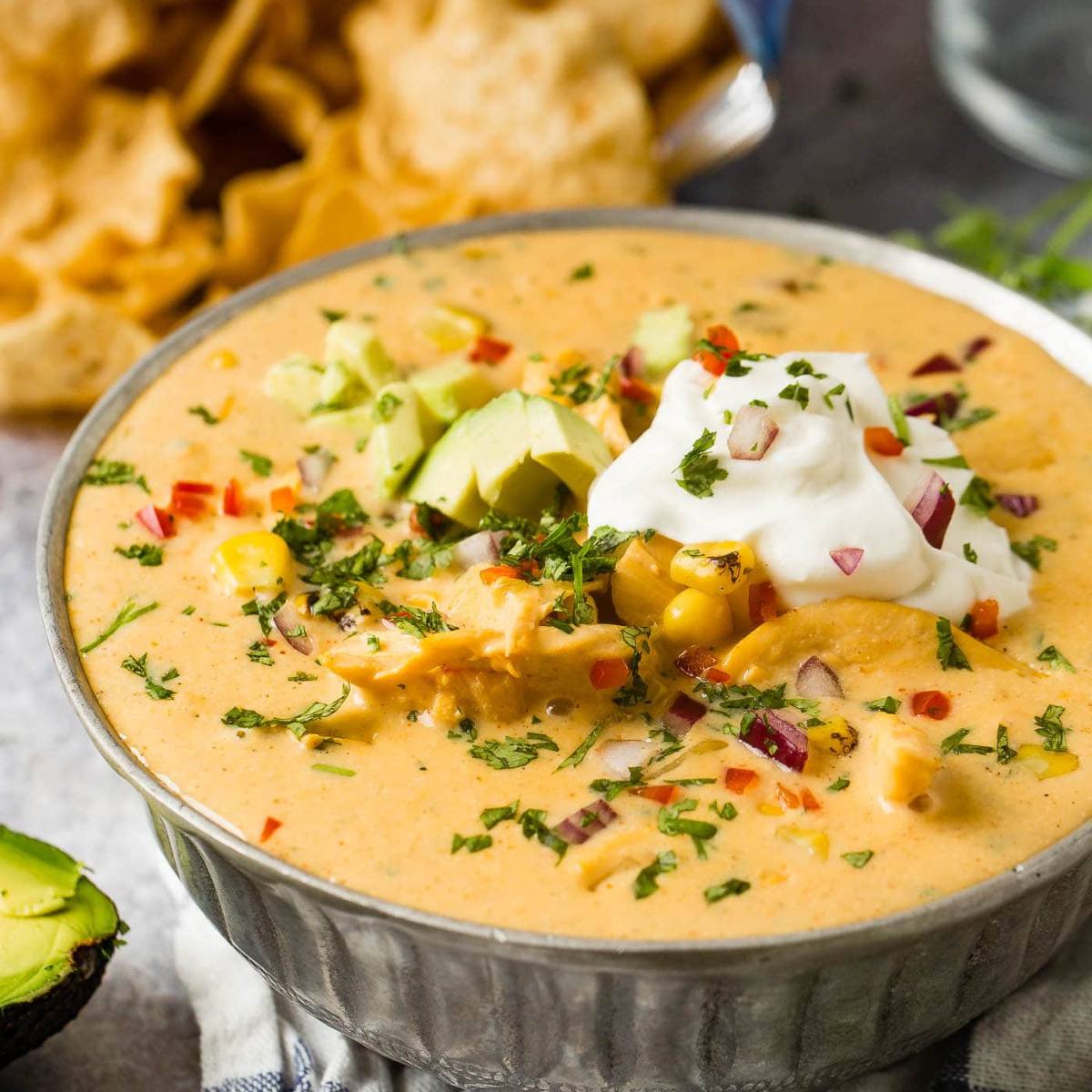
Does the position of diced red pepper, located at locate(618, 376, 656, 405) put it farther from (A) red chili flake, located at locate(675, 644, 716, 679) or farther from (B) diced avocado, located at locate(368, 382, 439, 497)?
(A) red chili flake, located at locate(675, 644, 716, 679)

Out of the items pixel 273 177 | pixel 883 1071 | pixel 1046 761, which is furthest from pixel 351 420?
pixel 273 177

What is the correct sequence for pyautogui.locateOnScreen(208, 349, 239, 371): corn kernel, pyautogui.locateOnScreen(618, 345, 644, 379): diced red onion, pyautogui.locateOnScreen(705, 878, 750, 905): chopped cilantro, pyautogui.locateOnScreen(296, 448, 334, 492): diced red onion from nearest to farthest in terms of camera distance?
1. pyautogui.locateOnScreen(705, 878, 750, 905): chopped cilantro
2. pyautogui.locateOnScreen(296, 448, 334, 492): diced red onion
3. pyautogui.locateOnScreen(618, 345, 644, 379): diced red onion
4. pyautogui.locateOnScreen(208, 349, 239, 371): corn kernel

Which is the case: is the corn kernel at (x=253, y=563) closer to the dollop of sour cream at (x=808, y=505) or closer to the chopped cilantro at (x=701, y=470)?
the dollop of sour cream at (x=808, y=505)

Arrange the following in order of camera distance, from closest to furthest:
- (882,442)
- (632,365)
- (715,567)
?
(715,567) → (882,442) → (632,365)

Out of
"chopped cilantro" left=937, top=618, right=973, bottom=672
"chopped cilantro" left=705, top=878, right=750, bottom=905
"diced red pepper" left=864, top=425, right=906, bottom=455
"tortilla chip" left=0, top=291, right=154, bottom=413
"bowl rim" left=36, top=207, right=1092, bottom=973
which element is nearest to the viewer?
"bowl rim" left=36, top=207, right=1092, bottom=973

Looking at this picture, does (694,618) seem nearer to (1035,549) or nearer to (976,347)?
(1035,549)

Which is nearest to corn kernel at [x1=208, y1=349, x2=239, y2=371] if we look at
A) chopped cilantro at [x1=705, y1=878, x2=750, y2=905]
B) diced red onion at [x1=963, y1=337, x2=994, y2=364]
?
diced red onion at [x1=963, y1=337, x2=994, y2=364]

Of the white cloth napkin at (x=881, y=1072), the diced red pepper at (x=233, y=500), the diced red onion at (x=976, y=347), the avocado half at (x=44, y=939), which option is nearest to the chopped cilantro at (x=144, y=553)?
the diced red pepper at (x=233, y=500)
